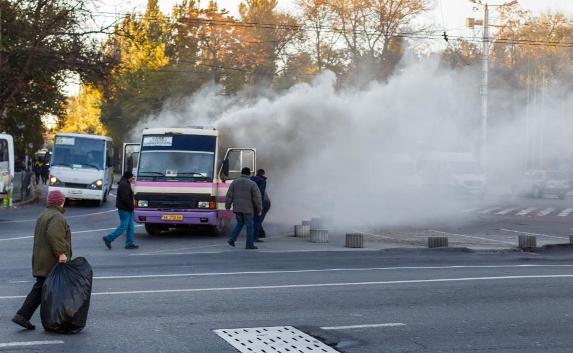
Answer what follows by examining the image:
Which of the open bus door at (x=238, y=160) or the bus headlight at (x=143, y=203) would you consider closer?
the bus headlight at (x=143, y=203)

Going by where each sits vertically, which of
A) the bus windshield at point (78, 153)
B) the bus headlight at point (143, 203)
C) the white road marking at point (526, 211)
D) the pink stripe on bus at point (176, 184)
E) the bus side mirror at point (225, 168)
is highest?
the bus windshield at point (78, 153)

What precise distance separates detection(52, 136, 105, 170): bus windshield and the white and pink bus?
45.1ft

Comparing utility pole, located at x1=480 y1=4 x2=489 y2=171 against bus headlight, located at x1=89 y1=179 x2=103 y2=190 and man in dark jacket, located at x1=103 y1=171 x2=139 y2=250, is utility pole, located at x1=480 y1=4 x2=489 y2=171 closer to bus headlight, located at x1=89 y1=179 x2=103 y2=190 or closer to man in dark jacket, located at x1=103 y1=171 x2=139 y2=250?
bus headlight, located at x1=89 y1=179 x2=103 y2=190

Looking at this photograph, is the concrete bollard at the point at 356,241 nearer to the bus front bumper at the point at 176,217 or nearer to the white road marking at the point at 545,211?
the bus front bumper at the point at 176,217

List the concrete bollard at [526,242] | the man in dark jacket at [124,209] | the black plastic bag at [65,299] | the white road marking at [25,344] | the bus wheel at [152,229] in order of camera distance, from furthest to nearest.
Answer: the bus wheel at [152,229]
the concrete bollard at [526,242]
the man in dark jacket at [124,209]
the black plastic bag at [65,299]
the white road marking at [25,344]

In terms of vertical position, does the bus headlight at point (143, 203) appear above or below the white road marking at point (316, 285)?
above

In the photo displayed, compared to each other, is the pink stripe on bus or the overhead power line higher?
the overhead power line

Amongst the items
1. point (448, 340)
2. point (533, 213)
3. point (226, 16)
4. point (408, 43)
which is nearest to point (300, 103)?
point (533, 213)

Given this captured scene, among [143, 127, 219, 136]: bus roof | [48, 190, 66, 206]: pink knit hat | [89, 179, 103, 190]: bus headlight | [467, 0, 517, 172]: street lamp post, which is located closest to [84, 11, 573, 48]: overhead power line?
[467, 0, 517, 172]: street lamp post

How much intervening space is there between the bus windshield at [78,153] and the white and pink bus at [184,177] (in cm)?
1373

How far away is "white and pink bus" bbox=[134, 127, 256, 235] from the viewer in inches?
890

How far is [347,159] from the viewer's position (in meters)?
33.6

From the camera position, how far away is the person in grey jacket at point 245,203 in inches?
805

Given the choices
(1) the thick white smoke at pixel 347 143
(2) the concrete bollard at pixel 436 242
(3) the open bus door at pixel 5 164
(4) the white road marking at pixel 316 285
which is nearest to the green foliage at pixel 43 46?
(3) the open bus door at pixel 5 164
